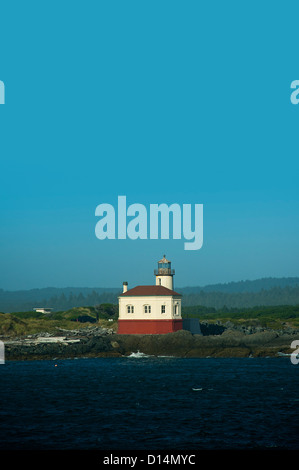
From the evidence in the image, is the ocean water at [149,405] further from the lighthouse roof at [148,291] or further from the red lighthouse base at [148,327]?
the lighthouse roof at [148,291]

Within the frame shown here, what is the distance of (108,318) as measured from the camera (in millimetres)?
103625

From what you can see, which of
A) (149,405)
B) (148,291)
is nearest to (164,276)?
(148,291)

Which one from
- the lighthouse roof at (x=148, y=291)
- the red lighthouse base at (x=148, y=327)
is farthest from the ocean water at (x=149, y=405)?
the lighthouse roof at (x=148, y=291)

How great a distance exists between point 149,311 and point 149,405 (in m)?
29.9

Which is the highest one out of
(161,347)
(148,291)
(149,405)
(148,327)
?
(148,291)

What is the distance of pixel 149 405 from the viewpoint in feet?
137

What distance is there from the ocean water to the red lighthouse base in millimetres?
6436

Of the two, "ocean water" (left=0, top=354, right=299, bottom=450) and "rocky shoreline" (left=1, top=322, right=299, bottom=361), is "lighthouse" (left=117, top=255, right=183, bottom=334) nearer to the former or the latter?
"rocky shoreline" (left=1, top=322, right=299, bottom=361)

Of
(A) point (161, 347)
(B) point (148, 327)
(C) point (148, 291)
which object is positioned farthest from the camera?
(C) point (148, 291)

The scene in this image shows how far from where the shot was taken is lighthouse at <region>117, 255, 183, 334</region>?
71.2 metres

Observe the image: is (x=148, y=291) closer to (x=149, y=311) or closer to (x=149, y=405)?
(x=149, y=311)

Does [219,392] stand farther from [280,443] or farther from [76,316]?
[76,316]

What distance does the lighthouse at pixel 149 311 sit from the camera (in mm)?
71250

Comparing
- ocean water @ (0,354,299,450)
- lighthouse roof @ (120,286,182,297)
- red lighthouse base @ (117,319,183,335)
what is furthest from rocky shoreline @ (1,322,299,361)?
ocean water @ (0,354,299,450)
